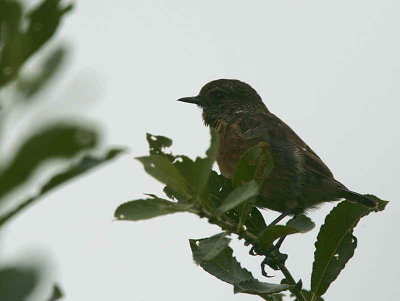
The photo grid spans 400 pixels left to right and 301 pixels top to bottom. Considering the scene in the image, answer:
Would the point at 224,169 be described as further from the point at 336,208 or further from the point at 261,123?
the point at 336,208

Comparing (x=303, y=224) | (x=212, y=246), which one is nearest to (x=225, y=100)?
(x=303, y=224)

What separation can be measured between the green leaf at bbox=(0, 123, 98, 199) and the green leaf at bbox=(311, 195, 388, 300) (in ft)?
8.01

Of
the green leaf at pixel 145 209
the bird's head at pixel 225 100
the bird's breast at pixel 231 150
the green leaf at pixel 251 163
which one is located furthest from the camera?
the bird's head at pixel 225 100

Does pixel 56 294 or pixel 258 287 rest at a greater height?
pixel 258 287

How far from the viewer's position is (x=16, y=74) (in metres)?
0.71

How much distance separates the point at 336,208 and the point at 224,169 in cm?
282

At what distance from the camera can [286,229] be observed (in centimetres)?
237

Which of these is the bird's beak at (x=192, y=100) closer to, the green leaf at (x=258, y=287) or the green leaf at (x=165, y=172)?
the green leaf at (x=258, y=287)

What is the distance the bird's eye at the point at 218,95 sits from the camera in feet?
23.3

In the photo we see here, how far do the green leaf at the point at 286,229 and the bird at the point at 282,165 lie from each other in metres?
2.71

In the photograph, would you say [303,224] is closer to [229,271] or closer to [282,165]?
[229,271]

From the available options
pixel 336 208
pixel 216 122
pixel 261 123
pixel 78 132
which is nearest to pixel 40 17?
pixel 78 132

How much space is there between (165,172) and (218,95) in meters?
5.39

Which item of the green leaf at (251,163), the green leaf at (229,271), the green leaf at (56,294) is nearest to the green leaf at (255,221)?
the green leaf at (229,271)
